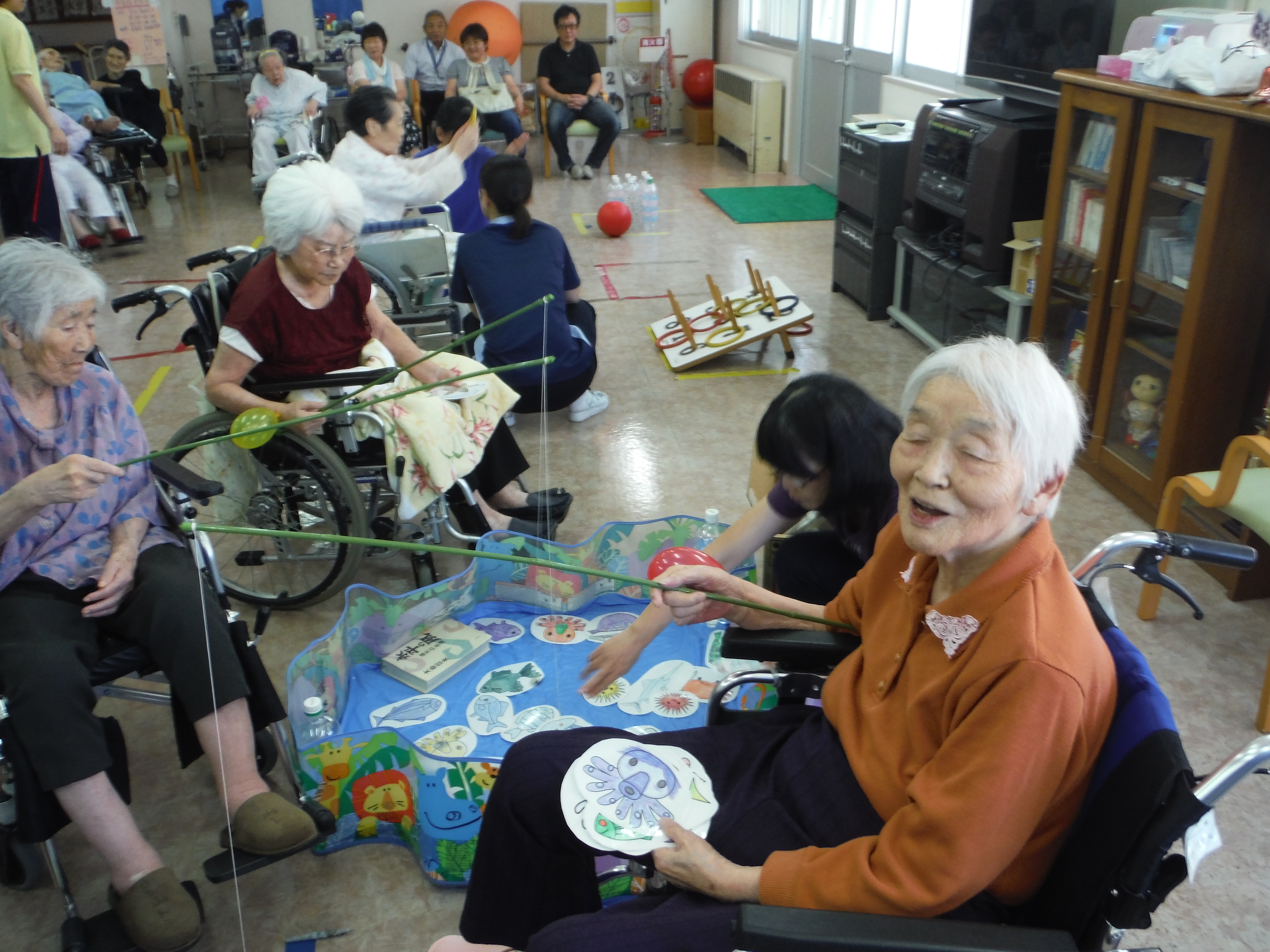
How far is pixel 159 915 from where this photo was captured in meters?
1.61

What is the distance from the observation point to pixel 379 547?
9.34ft

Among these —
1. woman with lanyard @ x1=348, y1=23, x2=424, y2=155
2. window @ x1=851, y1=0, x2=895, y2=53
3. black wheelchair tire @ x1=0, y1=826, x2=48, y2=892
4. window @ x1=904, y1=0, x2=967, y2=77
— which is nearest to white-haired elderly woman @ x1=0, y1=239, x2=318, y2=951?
black wheelchair tire @ x1=0, y1=826, x2=48, y2=892

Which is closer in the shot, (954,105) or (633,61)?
(954,105)

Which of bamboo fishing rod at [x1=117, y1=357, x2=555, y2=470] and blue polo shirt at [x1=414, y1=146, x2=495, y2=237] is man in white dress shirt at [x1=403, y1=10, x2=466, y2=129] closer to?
blue polo shirt at [x1=414, y1=146, x2=495, y2=237]

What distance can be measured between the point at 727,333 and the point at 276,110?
468cm

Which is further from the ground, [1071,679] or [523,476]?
[1071,679]

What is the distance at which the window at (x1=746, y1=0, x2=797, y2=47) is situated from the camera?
305 inches

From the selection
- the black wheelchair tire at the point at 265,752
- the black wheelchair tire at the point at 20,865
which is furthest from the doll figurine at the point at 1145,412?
the black wheelchair tire at the point at 20,865

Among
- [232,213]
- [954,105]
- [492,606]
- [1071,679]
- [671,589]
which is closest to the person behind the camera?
[1071,679]

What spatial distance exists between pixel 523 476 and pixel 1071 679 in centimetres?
238

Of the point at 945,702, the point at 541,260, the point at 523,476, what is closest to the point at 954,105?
the point at 541,260

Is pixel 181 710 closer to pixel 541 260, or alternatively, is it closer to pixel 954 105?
pixel 541 260

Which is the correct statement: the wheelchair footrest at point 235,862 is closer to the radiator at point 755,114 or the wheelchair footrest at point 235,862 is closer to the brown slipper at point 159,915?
the brown slipper at point 159,915

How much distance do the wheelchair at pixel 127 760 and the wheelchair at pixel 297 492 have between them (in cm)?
45
